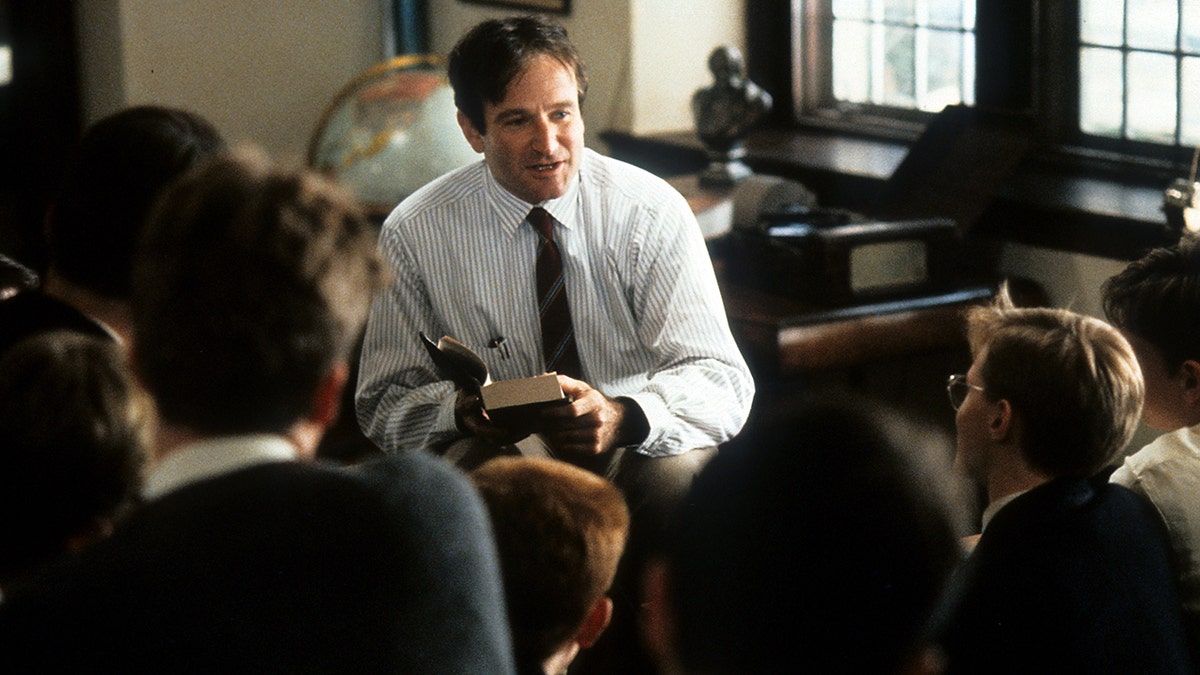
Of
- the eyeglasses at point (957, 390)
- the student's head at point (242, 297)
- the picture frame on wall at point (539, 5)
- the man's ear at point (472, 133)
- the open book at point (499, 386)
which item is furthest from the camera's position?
the picture frame on wall at point (539, 5)

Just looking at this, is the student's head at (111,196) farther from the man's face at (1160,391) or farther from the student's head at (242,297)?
the man's face at (1160,391)

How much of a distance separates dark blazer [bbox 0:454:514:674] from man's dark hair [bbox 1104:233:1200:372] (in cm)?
118

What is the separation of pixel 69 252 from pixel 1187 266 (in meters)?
1.54

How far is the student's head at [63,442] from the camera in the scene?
4.79 feet

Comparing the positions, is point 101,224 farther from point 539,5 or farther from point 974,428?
point 539,5

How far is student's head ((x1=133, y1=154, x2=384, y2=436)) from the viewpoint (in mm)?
1077

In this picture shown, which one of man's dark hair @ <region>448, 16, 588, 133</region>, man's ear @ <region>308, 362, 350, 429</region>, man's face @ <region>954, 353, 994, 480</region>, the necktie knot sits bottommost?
man's face @ <region>954, 353, 994, 480</region>

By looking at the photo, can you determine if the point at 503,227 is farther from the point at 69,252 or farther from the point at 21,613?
the point at 21,613

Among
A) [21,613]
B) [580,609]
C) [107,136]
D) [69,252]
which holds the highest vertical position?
[107,136]

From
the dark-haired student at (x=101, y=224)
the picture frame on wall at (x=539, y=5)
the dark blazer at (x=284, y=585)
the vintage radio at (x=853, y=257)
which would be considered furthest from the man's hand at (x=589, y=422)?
the picture frame on wall at (x=539, y=5)

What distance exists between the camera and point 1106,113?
3268mm

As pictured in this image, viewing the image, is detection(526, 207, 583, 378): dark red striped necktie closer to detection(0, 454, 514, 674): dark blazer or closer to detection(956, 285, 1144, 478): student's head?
detection(956, 285, 1144, 478): student's head

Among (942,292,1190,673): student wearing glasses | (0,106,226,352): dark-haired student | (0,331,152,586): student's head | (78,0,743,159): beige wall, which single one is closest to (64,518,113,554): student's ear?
(0,331,152,586): student's head

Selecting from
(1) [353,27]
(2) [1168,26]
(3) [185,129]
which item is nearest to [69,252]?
(3) [185,129]
